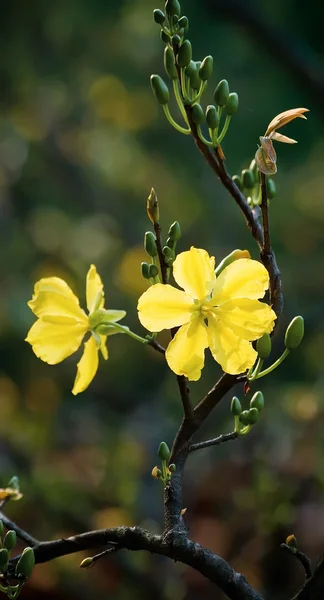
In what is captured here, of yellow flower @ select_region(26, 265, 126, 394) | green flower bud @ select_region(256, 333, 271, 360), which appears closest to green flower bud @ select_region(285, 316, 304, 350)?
green flower bud @ select_region(256, 333, 271, 360)

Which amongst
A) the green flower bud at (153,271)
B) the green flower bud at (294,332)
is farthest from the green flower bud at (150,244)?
the green flower bud at (294,332)

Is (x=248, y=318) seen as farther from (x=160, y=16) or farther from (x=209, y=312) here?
(x=160, y=16)

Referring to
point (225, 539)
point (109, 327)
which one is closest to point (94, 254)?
point (225, 539)

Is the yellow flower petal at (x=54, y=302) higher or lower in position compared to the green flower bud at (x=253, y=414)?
higher

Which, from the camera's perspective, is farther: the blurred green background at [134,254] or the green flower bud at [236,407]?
the blurred green background at [134,254]

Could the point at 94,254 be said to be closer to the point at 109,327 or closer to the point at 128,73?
the point at 128,73

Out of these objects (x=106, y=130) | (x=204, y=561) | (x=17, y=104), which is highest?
(x=17, y=104)

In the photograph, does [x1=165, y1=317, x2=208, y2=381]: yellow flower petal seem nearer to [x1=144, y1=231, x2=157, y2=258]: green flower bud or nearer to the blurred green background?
[x1=144, y1=231, x2=157, y2=258]: green flower bud

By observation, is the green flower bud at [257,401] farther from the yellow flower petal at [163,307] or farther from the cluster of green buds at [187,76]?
the cluster of green buds at [187,76]

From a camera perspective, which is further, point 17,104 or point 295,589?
point 17,104
